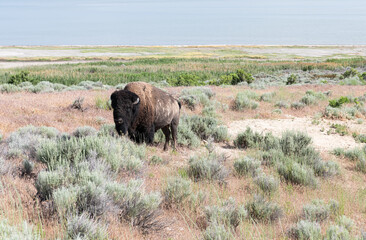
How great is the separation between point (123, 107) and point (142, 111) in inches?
29.8

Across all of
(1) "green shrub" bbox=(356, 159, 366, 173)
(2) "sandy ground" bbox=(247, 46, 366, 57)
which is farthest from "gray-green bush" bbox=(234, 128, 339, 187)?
(2) "sandy ground" bbox=(247, 46, 366, 57)

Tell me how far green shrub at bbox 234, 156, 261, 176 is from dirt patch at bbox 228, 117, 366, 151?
138 inches

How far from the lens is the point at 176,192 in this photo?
4543 millimetres

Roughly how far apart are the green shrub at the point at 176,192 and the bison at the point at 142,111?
2373mm

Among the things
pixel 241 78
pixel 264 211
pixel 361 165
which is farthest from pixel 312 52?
pixel 264 211

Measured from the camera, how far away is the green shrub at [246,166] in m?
6.16

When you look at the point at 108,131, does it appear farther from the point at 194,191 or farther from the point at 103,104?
the point at 103,104

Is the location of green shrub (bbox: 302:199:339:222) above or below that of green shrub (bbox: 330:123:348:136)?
above

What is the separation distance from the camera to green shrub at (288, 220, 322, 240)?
3.49 meters

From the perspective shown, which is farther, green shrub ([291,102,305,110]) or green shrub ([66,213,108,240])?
green shrub ([291,102,305,110])

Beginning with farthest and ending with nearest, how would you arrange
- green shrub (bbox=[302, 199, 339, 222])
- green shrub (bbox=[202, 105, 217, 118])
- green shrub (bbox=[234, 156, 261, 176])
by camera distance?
1. green shrub (bbox=[202, 105, 217, 118])
2. green shrub (bbox=[234, 156, 261, 176])
3. green shrub (bbox=[302, 199, 339, 222])

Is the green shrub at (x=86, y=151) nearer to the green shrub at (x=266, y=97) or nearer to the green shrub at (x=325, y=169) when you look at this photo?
the green shrub at (x=325, y=169)

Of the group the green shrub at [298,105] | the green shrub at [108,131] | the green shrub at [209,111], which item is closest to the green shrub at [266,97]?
the green shrub at [298,105]

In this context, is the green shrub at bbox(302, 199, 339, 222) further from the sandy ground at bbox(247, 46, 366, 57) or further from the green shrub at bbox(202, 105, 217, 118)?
the sandy ground at bbox(247, 46, 366, 57)
